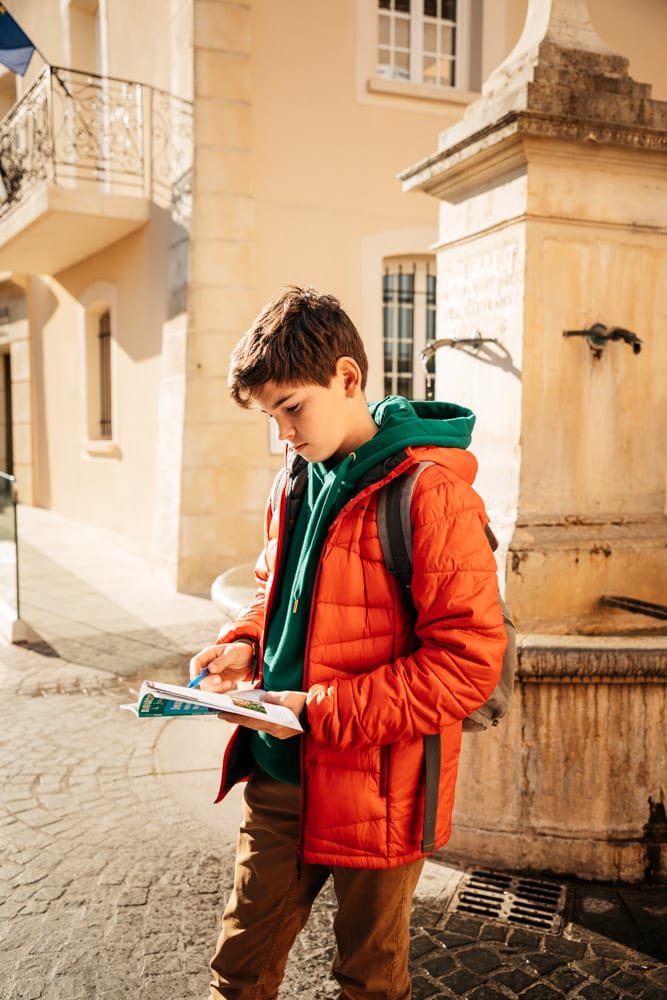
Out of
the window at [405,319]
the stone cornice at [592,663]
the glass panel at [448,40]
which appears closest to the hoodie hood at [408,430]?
the stone cornice at [592,663]

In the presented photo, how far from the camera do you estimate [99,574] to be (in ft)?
31.1

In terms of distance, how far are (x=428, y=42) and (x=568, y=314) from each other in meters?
8.11

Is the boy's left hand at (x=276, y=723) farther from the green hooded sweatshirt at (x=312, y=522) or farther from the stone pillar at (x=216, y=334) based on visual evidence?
the stone pillar at (x=216, y=334)

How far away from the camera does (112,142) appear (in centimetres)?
1052

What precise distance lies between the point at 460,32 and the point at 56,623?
7.99 m

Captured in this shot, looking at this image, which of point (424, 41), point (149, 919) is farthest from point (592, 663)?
point (424, 41)

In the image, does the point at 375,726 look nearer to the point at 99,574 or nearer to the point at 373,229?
the point at 99,574

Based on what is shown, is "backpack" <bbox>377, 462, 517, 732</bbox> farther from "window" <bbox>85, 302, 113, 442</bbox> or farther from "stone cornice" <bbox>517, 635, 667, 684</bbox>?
"window" <bbox>85, 302, 113, 442</bbox>

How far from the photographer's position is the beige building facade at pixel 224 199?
891 centimetres

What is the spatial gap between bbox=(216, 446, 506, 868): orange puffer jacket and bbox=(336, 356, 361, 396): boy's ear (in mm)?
189

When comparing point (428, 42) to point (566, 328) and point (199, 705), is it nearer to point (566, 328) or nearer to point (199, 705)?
point (566, 328)

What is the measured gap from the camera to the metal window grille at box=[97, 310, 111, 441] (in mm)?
12516

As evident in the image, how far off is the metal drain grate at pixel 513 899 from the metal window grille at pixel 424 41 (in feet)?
30.4

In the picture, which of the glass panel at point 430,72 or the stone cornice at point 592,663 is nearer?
the stone cornice at point 592,663
